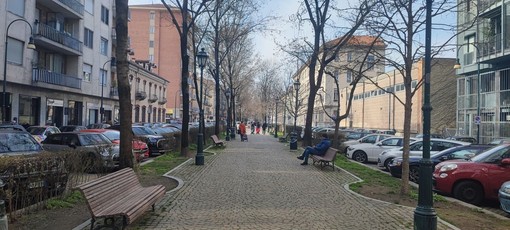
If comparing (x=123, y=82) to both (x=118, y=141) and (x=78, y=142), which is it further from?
(x=118, y=141)

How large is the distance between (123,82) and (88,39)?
118ft

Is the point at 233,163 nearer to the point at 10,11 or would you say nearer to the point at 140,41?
the point at 10,11

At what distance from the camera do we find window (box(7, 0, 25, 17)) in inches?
1202

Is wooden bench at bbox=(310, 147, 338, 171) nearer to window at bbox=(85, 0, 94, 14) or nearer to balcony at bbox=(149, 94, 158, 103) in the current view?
window at bbox=(85, 0, 94, 14)

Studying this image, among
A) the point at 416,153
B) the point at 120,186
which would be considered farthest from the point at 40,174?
the point at 416,153

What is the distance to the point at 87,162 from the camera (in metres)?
10.4

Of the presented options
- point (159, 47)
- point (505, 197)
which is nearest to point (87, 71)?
point (505, 197)

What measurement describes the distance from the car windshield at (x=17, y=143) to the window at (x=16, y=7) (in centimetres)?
2296

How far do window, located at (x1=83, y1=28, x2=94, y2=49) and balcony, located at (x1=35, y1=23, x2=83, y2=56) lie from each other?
1.98 metres

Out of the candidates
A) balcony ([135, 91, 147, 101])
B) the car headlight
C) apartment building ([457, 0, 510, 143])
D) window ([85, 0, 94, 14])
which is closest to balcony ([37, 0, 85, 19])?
window ([85, 0, 94, 14])

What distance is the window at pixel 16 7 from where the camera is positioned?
100 ft

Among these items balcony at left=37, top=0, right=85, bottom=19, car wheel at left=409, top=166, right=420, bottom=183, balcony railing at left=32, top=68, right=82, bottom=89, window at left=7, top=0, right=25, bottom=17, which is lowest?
car wheel at left=409, top=166, right=420, bottom=183

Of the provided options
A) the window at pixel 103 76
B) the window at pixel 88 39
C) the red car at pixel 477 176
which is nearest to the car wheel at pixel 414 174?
the red car at pixel 477 176

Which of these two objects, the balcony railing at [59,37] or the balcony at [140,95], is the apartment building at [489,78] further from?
the balcony at [140,95]
